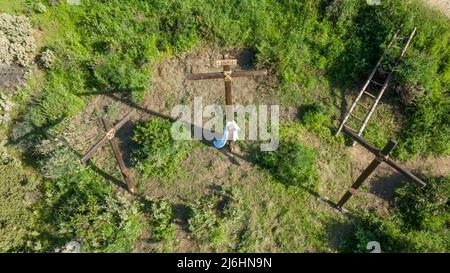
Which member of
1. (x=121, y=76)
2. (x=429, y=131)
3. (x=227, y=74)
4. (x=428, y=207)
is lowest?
(x=428, y=207)

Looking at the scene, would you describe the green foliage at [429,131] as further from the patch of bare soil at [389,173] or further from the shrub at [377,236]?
the shrub at [377,236]

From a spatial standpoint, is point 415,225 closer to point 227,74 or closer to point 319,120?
point 319,120

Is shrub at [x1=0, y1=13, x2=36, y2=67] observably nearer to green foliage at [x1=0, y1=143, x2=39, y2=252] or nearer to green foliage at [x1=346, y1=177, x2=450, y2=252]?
green foliage at [x1=0, y1=143, x2=39, y2=252]

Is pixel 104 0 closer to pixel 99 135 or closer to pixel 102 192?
pixel 99 135

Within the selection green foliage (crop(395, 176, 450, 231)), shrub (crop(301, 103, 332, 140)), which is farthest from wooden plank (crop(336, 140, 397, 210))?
shrub (crop(301, 103, 332, 140))

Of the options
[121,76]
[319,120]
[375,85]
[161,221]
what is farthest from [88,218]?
[375,85]
